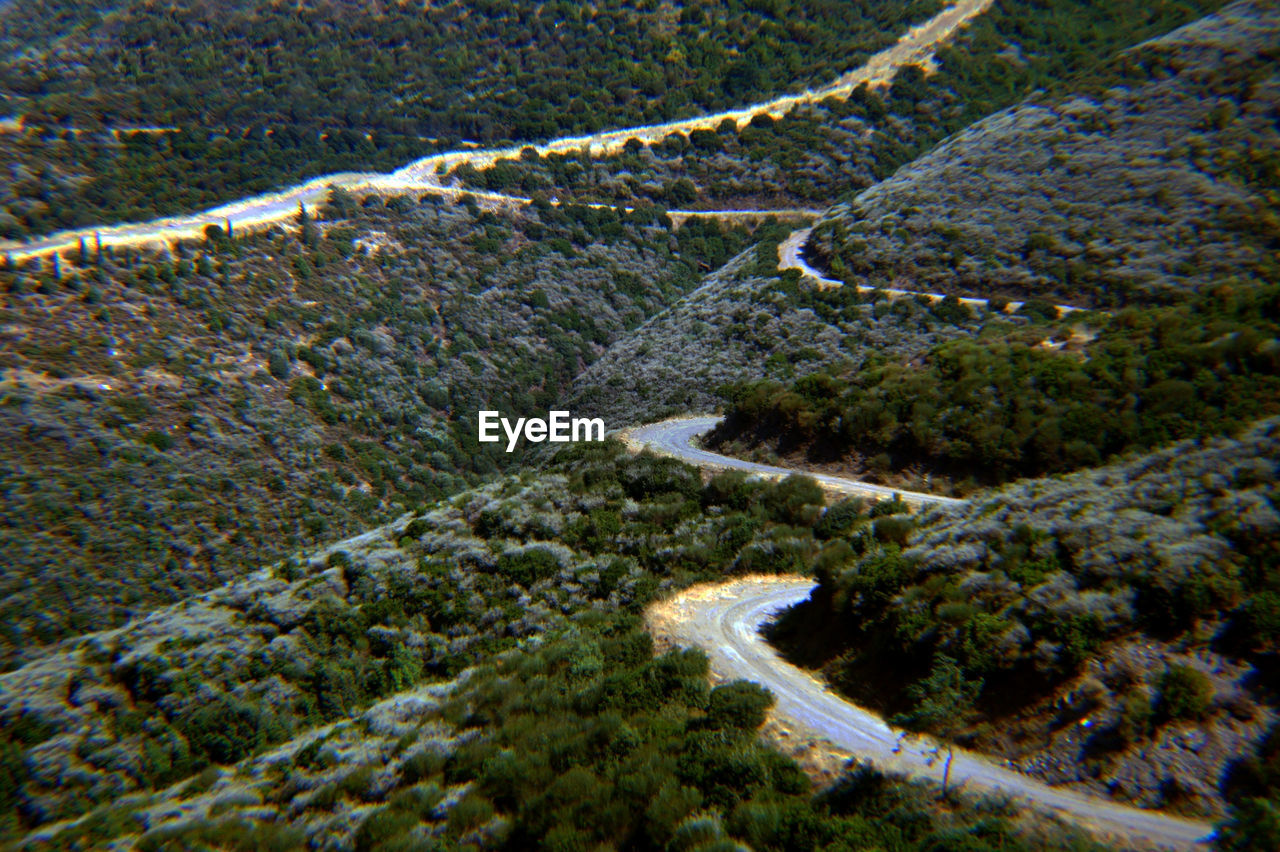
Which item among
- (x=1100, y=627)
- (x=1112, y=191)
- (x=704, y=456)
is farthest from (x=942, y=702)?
(x=1112, y=191)

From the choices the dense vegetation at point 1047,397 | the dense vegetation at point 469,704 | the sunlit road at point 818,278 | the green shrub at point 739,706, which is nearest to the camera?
the dense vegetation at point 469,704

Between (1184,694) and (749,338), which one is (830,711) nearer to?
(1184,694)

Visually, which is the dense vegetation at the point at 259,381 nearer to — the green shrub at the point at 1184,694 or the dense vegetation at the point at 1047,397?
the dense vegetation at the point at 1047,397

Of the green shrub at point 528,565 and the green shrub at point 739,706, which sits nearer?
the green shrub at point 739,706

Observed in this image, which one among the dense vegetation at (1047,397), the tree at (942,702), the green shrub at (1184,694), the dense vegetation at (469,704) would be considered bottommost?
the dense vegetation at (469,704)

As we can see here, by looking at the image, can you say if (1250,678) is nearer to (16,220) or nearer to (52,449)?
(52,449)

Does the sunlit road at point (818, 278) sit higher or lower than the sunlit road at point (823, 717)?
higher

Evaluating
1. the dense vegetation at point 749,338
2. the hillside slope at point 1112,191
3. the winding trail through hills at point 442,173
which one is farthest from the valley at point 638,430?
the winding trail through hills at point 442,173

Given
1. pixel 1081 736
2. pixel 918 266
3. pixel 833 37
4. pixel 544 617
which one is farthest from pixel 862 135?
pixel 1081 736
